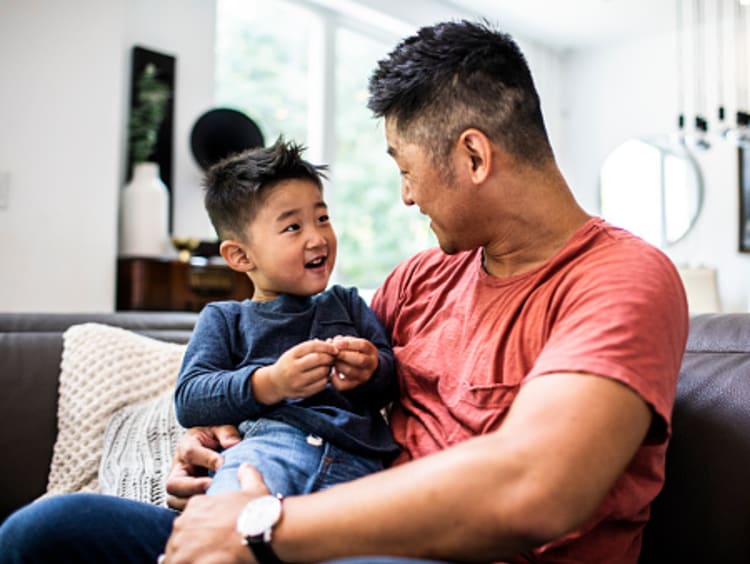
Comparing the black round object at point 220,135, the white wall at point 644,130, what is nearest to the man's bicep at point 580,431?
the black round object at point 220,135

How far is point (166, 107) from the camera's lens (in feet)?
13.1

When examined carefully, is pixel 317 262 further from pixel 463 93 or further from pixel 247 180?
pixel 463 93

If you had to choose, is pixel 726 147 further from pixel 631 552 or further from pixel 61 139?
pixel 631 552

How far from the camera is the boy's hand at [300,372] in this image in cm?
113

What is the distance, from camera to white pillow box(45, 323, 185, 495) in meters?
1.67

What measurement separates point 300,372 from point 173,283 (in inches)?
99.3

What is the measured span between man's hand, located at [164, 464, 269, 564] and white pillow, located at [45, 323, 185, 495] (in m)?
0.79

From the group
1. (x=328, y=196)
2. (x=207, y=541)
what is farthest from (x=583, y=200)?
(x=207, y=541)

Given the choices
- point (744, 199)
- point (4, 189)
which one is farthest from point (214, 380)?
point (744, 199)

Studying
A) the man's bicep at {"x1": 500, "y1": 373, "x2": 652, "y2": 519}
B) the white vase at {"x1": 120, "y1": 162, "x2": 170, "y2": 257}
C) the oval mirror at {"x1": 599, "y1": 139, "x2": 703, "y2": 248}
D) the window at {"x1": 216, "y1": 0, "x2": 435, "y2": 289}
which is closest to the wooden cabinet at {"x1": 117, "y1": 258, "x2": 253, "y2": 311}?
the white vase at {"x1": 120, "y1": 162, "x2": 170, "y2": 257}

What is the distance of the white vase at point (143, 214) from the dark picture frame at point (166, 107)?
221 millimetres

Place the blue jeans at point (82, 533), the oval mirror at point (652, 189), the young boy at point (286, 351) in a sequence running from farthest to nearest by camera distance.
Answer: the oval mirror at point (652, 189)
the young boy at point (286, 351)
the blue jeans at point (82, 533)

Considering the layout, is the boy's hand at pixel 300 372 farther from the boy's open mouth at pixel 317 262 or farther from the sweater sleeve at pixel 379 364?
the boy's open mouth at pixel 317 262

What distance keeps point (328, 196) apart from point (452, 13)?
5.78 feet
